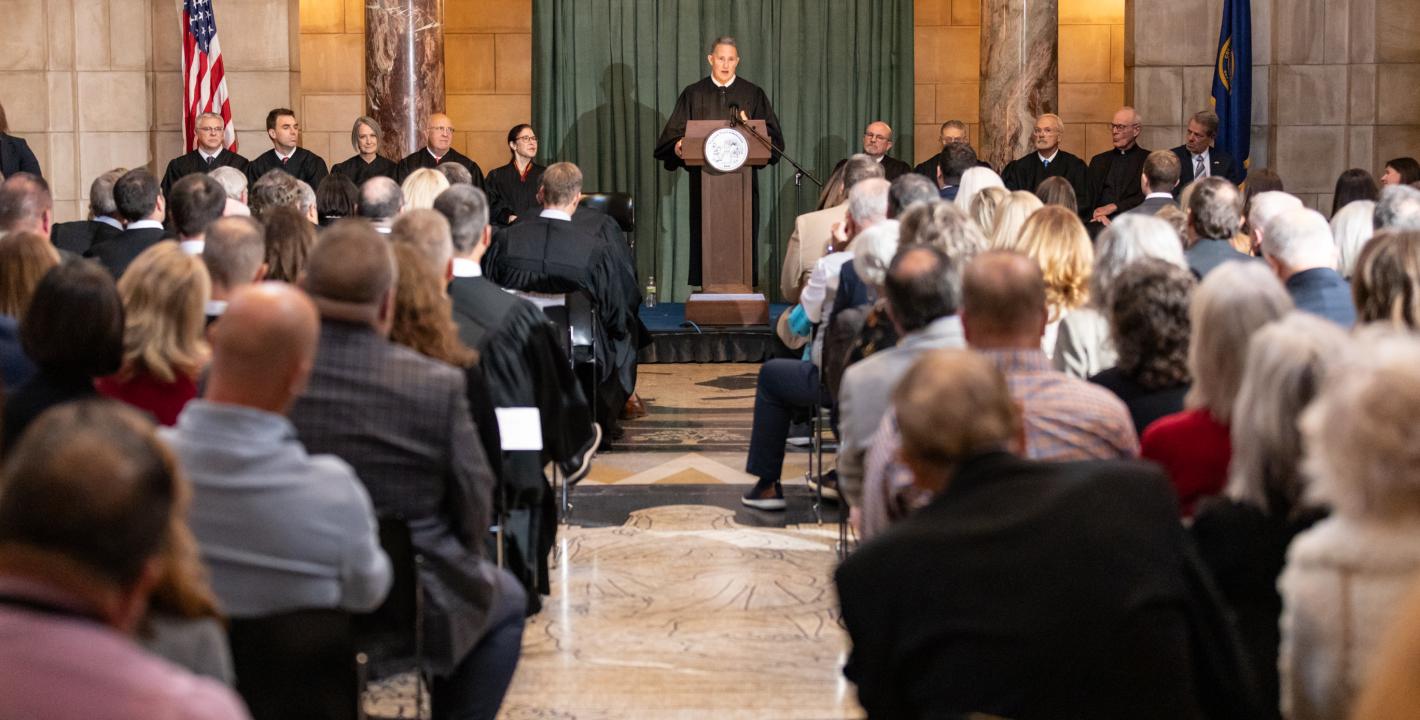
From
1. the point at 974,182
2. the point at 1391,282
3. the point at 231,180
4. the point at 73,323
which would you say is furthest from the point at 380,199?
the point at 1391,282

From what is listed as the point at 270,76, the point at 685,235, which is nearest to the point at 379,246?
the point at 270,76

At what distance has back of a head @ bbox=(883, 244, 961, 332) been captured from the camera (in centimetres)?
387

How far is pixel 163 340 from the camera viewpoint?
375 cm

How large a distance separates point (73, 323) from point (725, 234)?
25.0ft

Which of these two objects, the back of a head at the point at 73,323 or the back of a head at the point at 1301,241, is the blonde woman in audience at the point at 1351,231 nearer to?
the back of a head at the point at 1301,241

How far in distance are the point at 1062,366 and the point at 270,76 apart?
349 inches

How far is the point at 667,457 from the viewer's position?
7695mm

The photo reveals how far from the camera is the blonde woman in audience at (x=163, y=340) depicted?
12.2ft

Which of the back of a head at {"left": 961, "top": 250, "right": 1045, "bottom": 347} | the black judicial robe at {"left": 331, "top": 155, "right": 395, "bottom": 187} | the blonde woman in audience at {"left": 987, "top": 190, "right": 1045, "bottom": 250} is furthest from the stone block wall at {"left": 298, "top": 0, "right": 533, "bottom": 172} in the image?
the back of a head at {"left": 961, "top": 250, "right": 1045, "bottom": 347}

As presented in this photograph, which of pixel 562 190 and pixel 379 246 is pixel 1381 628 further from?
pixel 562 190

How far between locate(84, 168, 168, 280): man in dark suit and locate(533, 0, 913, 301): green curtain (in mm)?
7727

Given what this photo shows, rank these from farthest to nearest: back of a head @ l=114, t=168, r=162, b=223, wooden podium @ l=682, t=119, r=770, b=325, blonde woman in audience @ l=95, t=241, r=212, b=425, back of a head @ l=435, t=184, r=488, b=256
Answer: wooden podium @ l=682, t=119, r=770, b=325 < back of a head @ l=114, t=168, r=162, b=223 < back of a head @ l=435, t=184, r=488, b=256 < blonde woman in audience @ l=95, t=241, r=212, b=425

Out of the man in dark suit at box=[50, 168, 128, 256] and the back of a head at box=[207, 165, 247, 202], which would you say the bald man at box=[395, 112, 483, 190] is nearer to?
the back of a head at box=[207, 165, 247, 202]

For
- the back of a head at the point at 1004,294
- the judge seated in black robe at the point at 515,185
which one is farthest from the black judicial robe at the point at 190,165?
the back of a head at the point at 1004,294
